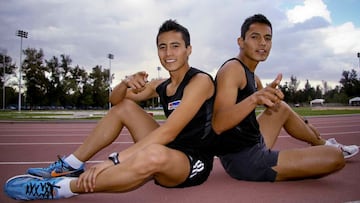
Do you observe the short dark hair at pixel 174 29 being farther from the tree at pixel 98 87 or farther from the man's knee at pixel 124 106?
the tree at pixel 98 87

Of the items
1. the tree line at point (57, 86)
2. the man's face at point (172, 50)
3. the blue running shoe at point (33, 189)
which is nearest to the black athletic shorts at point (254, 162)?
the man's face at point (172, 50)

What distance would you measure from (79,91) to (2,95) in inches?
563

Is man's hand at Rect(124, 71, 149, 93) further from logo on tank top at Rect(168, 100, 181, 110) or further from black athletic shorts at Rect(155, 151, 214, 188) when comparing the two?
black athletic shorts at Rect(155, 151, 214, 188)

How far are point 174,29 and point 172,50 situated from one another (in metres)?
0.19

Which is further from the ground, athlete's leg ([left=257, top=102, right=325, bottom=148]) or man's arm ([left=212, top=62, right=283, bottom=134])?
man's arm ([left=212, top=62, right=283, bottom=134])

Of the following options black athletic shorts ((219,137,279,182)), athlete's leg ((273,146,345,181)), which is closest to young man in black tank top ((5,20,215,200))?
black athletic shorts ((219,137,279,182))

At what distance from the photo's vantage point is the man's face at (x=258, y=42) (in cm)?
284

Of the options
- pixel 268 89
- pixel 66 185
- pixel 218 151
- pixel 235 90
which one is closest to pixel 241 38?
pixel 235 90

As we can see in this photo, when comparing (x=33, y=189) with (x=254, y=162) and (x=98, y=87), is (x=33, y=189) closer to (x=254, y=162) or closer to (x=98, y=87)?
(x=254, y=162)

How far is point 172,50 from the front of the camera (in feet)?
8.90

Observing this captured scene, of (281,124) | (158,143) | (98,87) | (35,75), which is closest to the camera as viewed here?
(158,143)

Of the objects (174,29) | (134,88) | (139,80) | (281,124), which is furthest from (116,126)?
(281,124)

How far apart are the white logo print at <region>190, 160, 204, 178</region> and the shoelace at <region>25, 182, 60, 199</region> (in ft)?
3.66

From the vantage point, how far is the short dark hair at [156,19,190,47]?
273 centimetres
